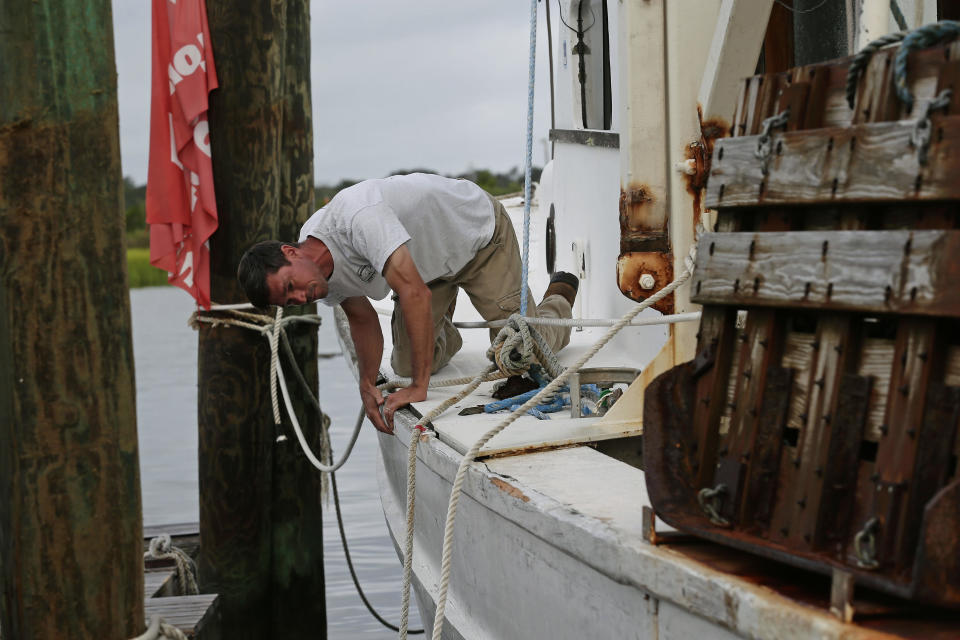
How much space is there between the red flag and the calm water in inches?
124

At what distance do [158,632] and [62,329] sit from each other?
3.19 ft

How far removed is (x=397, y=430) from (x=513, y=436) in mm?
1204

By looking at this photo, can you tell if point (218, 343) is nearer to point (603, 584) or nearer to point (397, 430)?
point (397, 430)

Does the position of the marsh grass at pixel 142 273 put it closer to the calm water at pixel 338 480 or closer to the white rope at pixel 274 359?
the calm water at pixel 338 480

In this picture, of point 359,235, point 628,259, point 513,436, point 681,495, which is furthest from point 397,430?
point 681,495

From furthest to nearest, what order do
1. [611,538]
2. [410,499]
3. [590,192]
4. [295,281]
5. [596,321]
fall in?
1. [590,192]
2. [295,281]
3. [596,321]
4. [410,499]
5. [611,538]

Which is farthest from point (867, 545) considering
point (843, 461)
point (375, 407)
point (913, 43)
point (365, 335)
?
point (365, 335)

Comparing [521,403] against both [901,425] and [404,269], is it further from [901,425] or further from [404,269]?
[901,425]

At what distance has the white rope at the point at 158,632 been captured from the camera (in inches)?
130

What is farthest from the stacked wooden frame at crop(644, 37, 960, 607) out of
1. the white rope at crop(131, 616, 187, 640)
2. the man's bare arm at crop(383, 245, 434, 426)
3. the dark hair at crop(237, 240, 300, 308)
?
the dark hair at crop(237, 240, 300, 308)

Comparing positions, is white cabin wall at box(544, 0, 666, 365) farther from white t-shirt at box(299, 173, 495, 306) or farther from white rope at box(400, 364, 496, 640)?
white rope at box(400, 364, 496, 640)

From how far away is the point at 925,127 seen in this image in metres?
1.92

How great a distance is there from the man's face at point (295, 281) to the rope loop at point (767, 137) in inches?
104

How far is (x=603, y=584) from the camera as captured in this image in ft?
8.68
